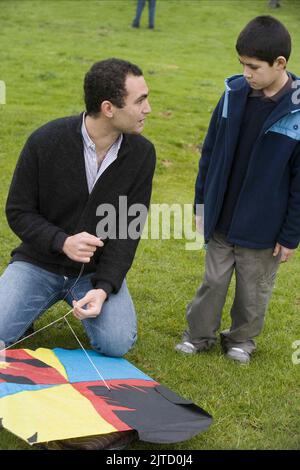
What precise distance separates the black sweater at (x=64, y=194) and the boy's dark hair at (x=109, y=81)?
238mm

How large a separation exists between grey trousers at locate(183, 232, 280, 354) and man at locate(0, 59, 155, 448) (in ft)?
1.54

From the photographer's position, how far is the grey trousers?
4219mm

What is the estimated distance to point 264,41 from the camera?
12.3ft

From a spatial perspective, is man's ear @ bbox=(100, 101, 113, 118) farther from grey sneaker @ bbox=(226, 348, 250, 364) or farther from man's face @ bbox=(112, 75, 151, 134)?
grey sneaker @ bbox=(226, 348, 250, 364)

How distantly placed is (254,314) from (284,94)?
1274mm

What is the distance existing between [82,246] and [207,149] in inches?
38.9

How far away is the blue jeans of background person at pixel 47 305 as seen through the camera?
3.95 meters

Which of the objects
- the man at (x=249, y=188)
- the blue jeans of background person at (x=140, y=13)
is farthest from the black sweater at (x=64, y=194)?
the blue jeans of background person at (x=140, y=13)

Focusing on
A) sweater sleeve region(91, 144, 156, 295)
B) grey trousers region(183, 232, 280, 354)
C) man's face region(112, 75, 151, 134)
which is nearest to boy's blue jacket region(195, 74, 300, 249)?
grey trousers region(183, 232, 280, 354)

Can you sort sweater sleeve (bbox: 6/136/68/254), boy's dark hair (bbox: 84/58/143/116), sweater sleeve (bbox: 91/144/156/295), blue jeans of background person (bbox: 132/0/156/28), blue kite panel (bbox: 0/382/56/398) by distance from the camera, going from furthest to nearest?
1. blue jeans of background person (bbox: 132/0/156/28)
2. sweater sleeve (bbox: 91/144/156/295)
3. sweater sleeve (bbox: 6/136/68/254)
4. boy's dark hair (bbox: 84/58/143/116)
5. blue kite panel (bbox: 0/382/56/398)

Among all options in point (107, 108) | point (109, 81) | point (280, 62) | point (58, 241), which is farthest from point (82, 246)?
point (280, 62)

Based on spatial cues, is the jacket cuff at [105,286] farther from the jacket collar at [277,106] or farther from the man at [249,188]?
the jacket collar at [277,106]

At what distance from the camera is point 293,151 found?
12.9 feet
